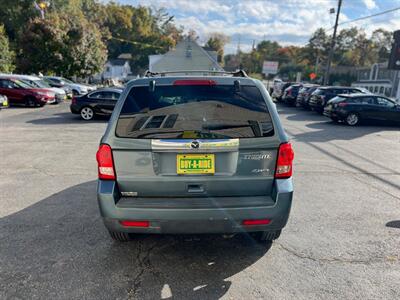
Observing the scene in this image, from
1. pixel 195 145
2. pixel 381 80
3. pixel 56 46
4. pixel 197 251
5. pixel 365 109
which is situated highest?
pixel 56 46

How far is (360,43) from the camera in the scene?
7419 cm

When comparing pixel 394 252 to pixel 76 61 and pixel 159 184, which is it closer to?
pixel 159 184

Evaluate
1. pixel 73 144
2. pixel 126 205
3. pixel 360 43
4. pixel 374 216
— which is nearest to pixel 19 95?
pixel 73 144

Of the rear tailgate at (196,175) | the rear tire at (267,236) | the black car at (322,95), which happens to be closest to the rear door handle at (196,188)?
the rear tailgate at (196,175)

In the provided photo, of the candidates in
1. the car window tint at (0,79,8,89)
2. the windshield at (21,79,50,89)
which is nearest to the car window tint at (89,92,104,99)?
the windshield at (21,79,50,89)

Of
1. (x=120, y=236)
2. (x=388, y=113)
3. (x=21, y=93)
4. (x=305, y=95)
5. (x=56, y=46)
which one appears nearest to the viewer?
(x=120, y=236)

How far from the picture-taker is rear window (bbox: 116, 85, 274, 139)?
2.66m

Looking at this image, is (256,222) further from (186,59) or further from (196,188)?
(186,59)

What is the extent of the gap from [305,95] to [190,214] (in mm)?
18303

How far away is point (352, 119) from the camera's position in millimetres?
13477

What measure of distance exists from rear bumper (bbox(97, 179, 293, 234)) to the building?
111ft

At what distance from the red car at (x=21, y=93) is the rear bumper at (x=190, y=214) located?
16.0 m

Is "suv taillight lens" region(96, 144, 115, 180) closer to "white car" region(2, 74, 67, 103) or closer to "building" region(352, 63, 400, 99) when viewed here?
"white car" region(2, 74, 67, 103)

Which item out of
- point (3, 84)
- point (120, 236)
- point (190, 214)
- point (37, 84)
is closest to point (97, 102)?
point (37, 84)
